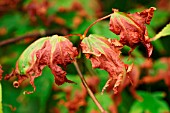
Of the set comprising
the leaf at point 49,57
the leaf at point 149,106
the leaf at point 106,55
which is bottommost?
the leaf at point 149,106

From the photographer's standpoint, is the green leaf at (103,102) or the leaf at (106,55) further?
the green leaf at (103,102)

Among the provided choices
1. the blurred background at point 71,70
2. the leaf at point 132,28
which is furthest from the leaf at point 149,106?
the leaf at point 132,28

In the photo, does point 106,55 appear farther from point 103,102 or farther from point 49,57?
point 103,102

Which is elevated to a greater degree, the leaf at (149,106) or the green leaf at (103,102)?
the green leaf at (103,102)

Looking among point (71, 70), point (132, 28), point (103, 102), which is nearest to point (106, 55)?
point (132, 28)

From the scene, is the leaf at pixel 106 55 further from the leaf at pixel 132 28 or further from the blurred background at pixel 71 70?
the blurred background at pixel 71 70

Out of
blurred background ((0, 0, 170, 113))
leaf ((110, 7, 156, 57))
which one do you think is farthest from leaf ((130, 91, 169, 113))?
leaf ((110, 7, 156, 57))
